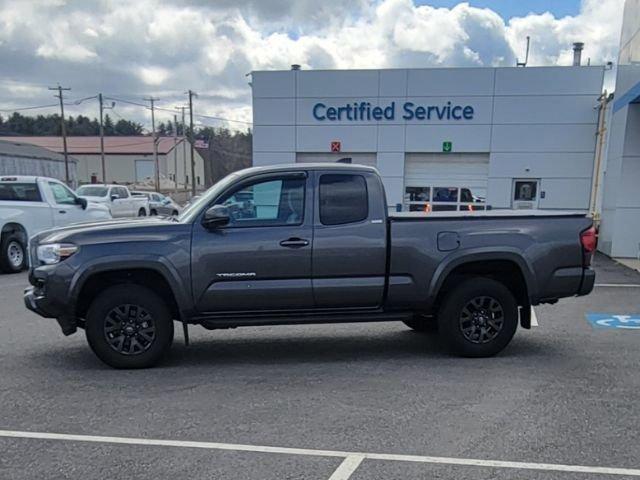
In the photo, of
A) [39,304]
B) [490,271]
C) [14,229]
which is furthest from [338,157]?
[39,304]

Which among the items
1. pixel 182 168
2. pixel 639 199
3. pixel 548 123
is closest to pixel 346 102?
pixel 548 123

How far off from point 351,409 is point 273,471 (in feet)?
3.60

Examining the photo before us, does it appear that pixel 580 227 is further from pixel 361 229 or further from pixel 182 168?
pixel 182 168

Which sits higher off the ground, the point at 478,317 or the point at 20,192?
the point at 20,192

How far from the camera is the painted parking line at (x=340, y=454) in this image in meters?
3.41

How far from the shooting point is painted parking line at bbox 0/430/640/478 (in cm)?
341

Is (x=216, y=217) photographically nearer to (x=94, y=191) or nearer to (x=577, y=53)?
(x=577, y=53)

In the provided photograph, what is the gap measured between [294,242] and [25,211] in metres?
9.42

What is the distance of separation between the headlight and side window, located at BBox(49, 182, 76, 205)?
837 centimetres

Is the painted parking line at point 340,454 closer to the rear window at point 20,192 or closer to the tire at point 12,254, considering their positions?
the tire at point 12,254

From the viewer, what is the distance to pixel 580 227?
562 centimetres

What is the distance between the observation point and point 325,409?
14.3 feet

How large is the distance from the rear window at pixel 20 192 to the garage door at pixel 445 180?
13.2m

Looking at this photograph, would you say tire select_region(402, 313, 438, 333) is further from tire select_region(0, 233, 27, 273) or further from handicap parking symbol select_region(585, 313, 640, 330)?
tire select_region(0, 233, 27, 273)
